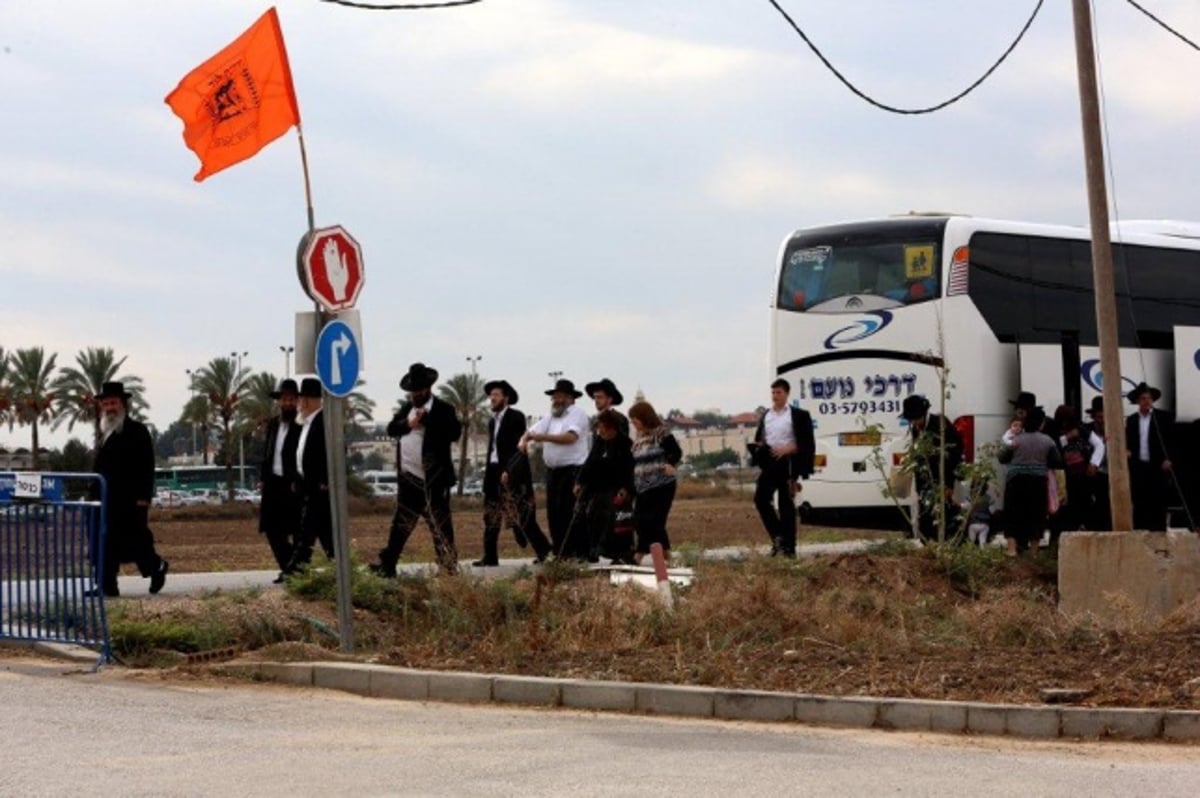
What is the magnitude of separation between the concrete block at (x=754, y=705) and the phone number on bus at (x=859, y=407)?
512 inches

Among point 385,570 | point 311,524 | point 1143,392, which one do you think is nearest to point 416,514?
point 385,570

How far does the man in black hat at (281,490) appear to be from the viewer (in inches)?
659

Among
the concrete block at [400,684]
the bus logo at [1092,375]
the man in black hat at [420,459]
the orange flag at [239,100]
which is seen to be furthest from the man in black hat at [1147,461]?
the concrete block at [400,684]

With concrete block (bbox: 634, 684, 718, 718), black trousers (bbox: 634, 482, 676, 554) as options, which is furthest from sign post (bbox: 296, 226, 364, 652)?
black trousers (bbox: 634, 482, 676, 554)

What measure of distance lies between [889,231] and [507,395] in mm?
5589

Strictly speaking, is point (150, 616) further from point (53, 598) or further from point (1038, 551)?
point (1038, 551)

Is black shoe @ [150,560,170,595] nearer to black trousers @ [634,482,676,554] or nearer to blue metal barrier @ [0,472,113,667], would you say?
blue metal barrier @ [0,472,113,667]

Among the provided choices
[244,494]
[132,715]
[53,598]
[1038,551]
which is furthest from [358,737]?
[244,494]

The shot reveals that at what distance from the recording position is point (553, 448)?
1909cm

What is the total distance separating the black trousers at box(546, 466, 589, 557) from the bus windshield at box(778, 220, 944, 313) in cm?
551

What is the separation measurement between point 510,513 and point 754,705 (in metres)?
6.19

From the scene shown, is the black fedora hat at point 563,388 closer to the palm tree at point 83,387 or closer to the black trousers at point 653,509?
the black trousers at point 653,509

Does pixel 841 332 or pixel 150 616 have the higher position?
pixel 841 332

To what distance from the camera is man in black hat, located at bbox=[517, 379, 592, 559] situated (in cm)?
1898
